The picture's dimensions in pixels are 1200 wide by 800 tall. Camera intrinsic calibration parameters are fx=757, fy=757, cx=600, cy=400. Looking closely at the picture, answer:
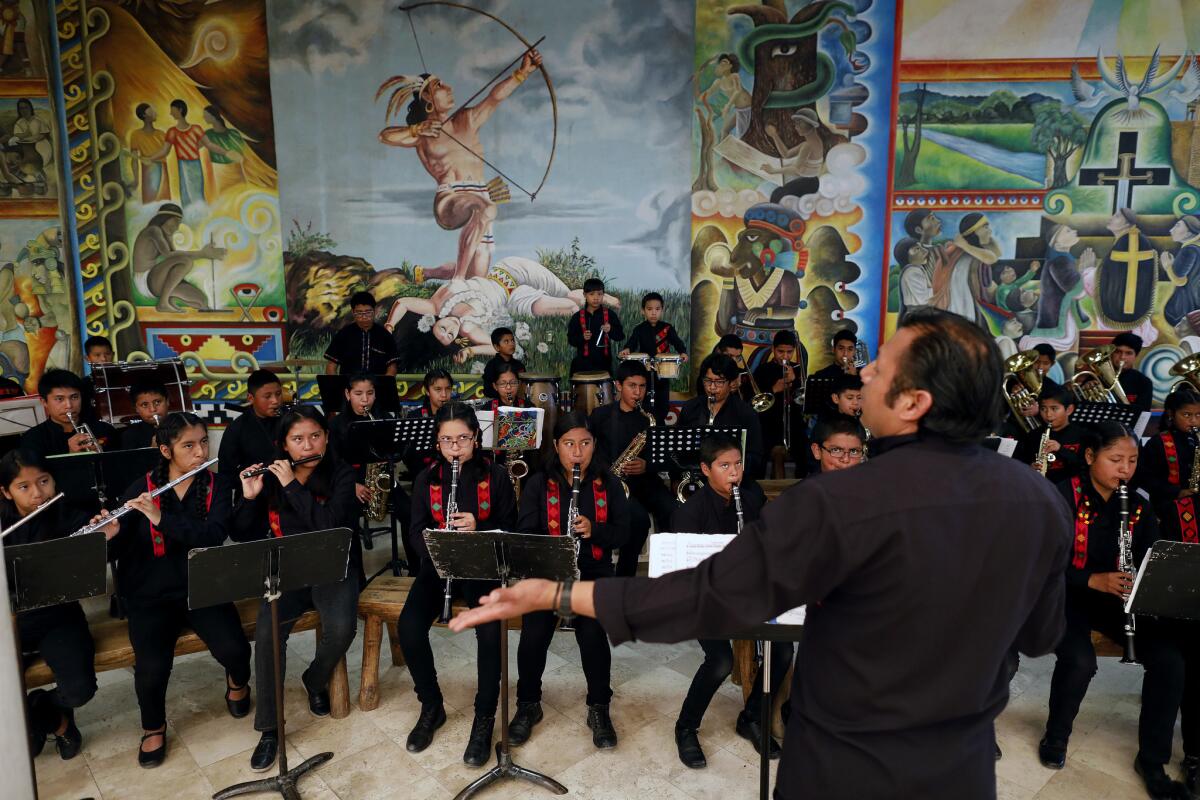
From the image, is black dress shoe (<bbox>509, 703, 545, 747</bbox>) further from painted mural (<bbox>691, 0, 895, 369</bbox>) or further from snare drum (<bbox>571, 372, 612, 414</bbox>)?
painted mural (<bbox>691, 0, 895, 369</bbox>)

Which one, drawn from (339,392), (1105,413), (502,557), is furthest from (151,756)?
(1105,413)

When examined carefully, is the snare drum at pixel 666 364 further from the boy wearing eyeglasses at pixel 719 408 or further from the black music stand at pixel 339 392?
the black music stand at pixel 339 392

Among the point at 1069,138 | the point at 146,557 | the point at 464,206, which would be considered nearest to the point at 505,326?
the point at 464,206

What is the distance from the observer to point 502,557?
3287 mm

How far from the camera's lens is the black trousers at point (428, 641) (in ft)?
12.7

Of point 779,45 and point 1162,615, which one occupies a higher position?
point 779,45

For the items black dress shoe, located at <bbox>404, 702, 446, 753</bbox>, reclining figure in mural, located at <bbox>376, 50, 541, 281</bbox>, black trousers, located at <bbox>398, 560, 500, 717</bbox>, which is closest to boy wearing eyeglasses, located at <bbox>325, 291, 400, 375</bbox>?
reclining figure in mural, located at <bbox>376, 50, 541, 281</bbox>

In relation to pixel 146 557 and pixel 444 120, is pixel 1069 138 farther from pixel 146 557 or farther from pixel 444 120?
pixel 146 557

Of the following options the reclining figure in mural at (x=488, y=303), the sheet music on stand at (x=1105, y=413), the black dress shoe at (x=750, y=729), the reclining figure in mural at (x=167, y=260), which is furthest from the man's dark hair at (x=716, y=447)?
the reclining figure in mural at (x=167, y=260)

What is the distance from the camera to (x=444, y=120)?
9.36m

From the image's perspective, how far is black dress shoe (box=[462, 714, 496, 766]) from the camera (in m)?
3.75

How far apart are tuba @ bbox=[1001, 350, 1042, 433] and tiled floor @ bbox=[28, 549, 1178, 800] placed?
8.65 feet

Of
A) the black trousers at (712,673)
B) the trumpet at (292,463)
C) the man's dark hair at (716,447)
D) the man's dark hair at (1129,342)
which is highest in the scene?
the man's dark hair at (1129,342)

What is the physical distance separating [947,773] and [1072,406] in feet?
17.7
